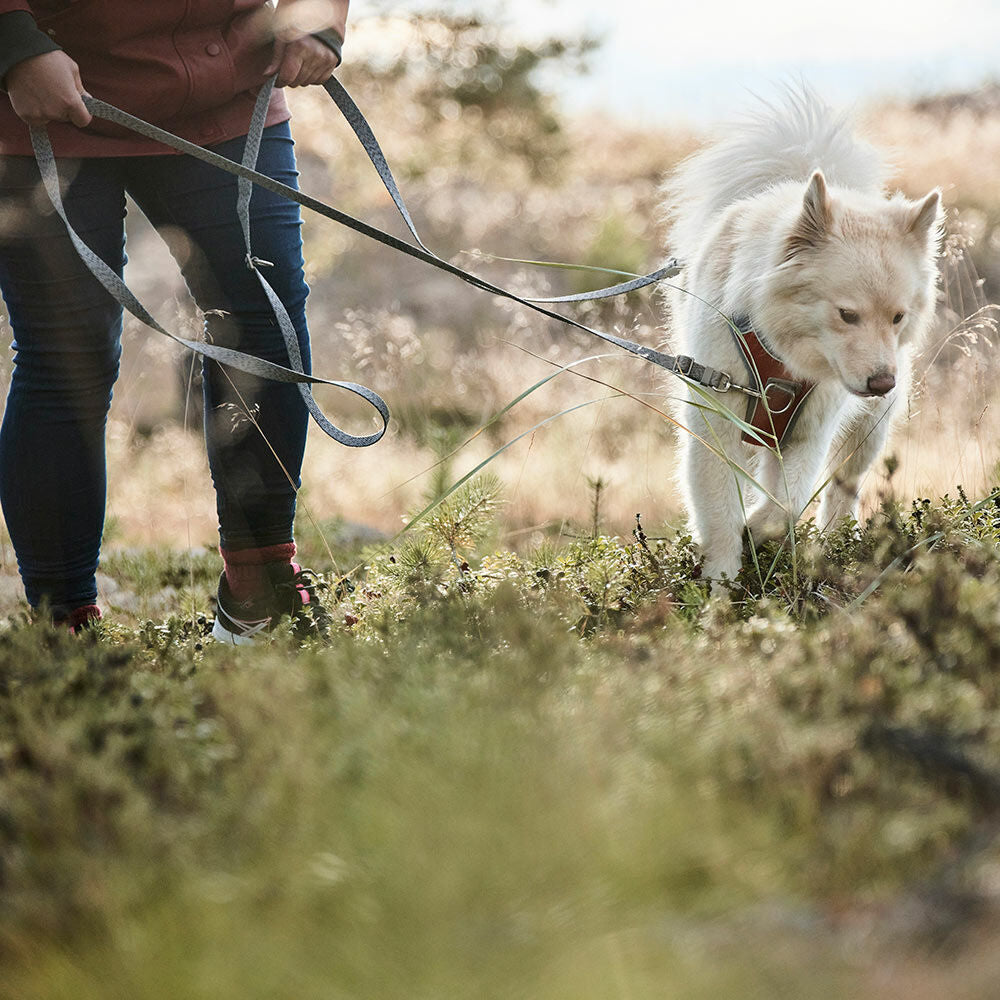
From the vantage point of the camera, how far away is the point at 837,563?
2.50 metres

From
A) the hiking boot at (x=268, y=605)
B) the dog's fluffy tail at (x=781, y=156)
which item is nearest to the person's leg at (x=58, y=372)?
the hiking boot at (x=268, y=605)

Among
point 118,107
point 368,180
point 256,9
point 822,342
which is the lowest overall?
point 822,342

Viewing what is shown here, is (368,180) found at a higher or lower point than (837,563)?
higher

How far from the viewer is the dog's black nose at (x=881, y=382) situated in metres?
2.83

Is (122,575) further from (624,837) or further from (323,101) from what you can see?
(323,101)

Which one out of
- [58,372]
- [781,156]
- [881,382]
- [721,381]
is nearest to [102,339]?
[58,372]

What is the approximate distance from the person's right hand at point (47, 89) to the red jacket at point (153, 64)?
7.1 inches

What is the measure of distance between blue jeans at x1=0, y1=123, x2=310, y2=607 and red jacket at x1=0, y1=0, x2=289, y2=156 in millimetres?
64

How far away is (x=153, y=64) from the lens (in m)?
2.32

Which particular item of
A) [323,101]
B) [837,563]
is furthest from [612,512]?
[323,101]

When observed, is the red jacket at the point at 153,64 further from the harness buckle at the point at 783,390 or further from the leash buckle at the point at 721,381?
the harness buckle at the point at 783,390

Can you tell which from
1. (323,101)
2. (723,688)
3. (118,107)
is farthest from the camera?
(323,101)

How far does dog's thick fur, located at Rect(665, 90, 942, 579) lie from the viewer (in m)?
2.93

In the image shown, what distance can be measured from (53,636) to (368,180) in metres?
11.1
